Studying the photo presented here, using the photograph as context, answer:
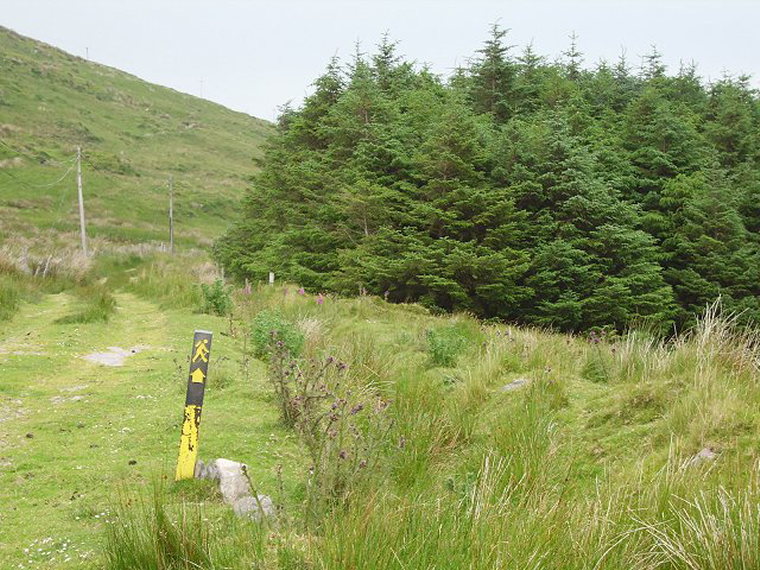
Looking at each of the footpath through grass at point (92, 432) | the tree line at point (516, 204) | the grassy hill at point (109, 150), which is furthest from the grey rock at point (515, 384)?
the grassy hill at point (109, 150)

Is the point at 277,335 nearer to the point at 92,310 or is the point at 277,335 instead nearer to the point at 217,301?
the point at 217,301

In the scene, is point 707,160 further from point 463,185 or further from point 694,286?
point 463,185

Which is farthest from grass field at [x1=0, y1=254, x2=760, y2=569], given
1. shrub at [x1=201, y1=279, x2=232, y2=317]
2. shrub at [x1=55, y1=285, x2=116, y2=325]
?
shrub at [x1=201, y1=279, x2=232, y2=317]

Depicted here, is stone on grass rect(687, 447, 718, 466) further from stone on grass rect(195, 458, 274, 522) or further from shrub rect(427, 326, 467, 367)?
shrub rect(427, 326, 467, 367)

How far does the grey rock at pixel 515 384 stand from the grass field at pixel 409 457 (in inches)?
1.5

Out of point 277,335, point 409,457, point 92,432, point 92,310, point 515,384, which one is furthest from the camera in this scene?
point 92,310

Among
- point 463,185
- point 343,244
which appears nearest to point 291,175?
point 343,244

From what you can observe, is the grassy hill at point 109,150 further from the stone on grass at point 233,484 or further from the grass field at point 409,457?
the stone on grass at point 233,484

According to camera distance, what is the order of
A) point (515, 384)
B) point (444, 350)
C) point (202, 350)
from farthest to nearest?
point (444, 350) → point (515, 384) → point (202, 350)

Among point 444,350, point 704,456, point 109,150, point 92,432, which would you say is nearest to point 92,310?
point 92,432

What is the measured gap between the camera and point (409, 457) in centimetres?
416

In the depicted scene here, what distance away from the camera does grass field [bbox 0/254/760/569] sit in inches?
100

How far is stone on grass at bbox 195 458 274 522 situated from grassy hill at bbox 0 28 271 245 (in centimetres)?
3281

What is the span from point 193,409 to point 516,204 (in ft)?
43.0
